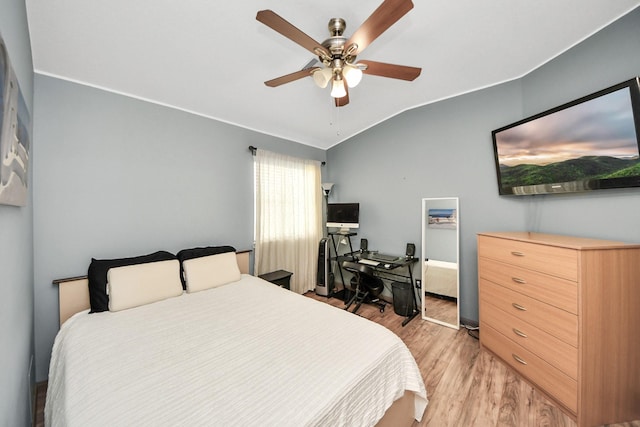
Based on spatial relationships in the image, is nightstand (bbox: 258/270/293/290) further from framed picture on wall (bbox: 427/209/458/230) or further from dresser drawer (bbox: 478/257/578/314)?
dresser drawer (bbox: 478/257/578/314)

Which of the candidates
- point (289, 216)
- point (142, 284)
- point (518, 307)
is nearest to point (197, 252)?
point (142, 284)

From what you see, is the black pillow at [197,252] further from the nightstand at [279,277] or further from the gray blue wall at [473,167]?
the gray blue wall at [473,167]

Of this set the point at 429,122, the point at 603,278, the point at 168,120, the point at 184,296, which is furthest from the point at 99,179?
the point at 603,278

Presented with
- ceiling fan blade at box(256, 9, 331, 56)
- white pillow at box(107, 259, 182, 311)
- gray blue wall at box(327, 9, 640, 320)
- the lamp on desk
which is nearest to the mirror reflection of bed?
gray blue wall at box(327, 9, 640, 320)

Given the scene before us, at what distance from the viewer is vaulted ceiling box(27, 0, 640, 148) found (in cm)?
140

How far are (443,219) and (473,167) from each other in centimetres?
67

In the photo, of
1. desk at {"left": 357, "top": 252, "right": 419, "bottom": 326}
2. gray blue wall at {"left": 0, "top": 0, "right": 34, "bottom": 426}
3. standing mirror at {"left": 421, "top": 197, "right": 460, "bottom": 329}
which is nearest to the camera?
gray blue wall at {"left": 0, "top": 0, "right": 34, "bottom": 426}

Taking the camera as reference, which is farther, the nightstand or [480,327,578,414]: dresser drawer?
the nightstand

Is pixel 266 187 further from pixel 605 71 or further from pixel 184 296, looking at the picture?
pixel 605 71

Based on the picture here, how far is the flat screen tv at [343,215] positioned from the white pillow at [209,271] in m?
1.69

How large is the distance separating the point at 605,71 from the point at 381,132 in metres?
2.07

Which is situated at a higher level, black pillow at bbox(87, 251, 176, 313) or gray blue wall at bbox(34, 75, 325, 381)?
gray blue wall at bbox(34, 75, 325, 381)

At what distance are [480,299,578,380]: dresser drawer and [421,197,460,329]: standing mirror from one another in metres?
0.49

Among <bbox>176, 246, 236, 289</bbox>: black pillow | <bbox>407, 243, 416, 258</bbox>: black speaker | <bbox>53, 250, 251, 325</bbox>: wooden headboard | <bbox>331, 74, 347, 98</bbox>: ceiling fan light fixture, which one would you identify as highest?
<bbox>331, 74, 347, 98</bbox>: ceiling fan light fixture
